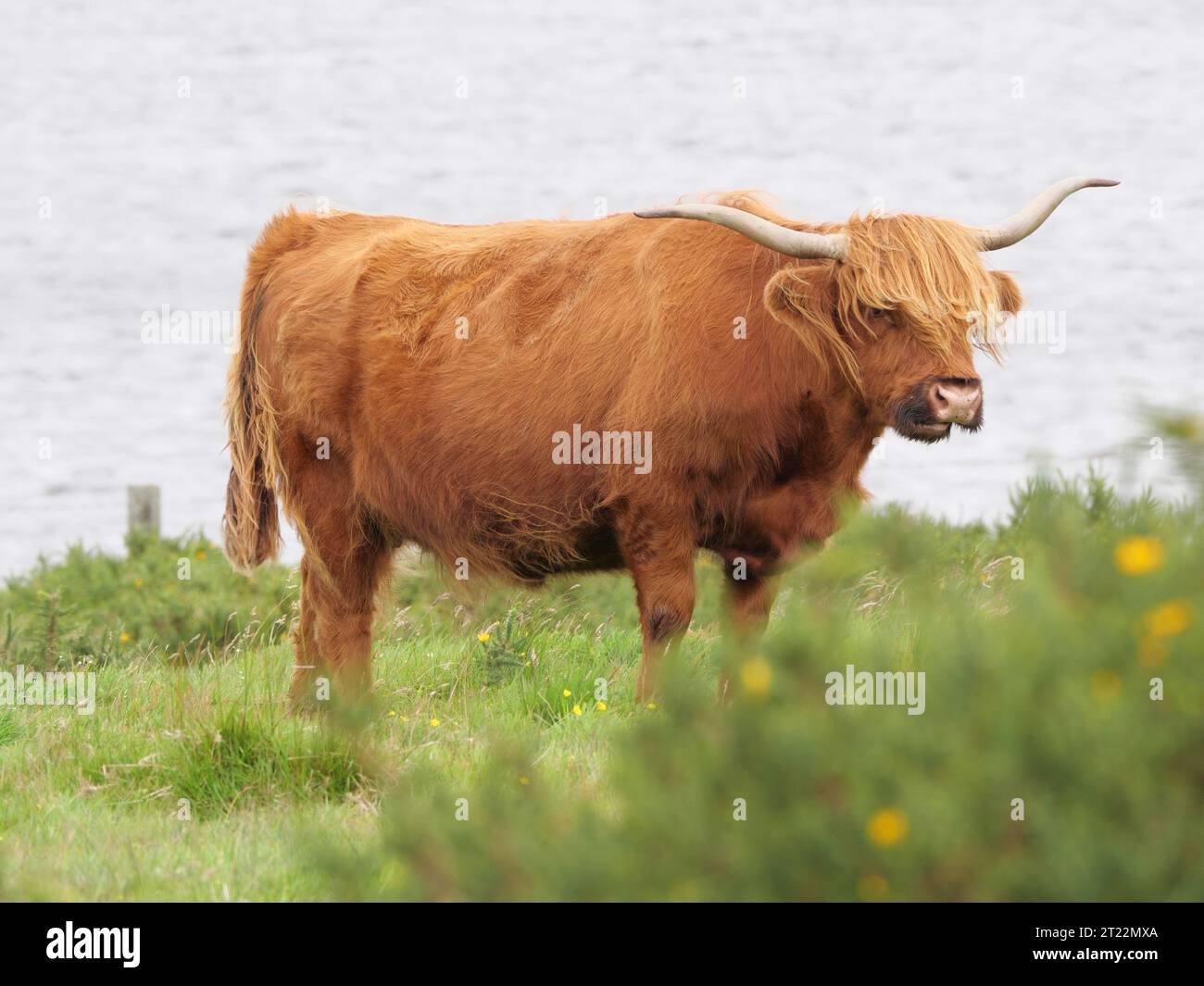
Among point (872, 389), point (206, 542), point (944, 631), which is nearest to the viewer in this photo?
point (944, 631)

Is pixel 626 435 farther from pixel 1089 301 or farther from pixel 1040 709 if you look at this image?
pixel 1089 301

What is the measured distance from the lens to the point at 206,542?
10.6 metres

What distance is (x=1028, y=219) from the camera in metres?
5.19

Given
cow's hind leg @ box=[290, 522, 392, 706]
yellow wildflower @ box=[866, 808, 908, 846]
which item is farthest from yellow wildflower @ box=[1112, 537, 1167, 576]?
cow's hind leg @ box=[290, 522, 392, 706]

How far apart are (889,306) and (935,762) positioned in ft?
9.33

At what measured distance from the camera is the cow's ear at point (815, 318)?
4.78 meters

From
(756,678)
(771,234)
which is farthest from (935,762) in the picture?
(771,234)

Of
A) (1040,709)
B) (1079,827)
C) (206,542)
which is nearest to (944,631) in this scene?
(1040,709)

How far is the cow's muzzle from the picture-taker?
178 inches

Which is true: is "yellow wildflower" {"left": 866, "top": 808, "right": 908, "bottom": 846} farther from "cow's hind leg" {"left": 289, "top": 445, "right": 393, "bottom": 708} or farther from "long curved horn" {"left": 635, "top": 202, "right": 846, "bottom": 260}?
"cow's hind leg" {"left": 289, "top": 445, "right": 393, "bottom": 708}

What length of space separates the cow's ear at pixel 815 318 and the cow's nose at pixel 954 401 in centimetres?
33

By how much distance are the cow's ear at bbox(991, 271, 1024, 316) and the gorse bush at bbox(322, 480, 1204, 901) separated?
3.02 m
